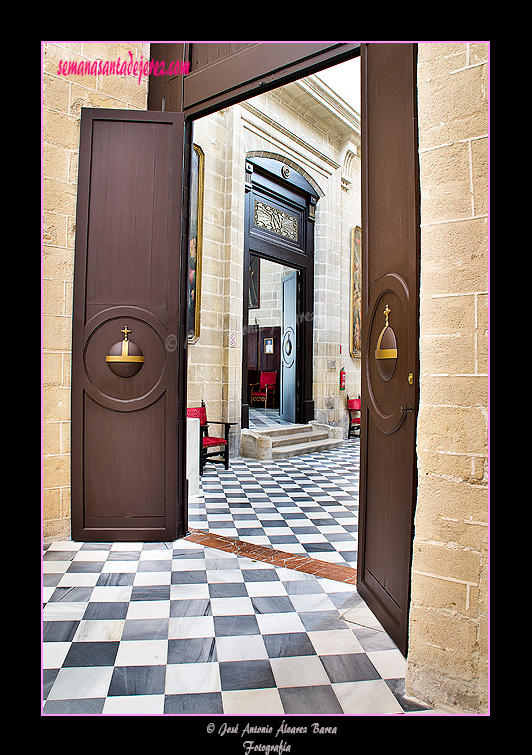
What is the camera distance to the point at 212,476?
5910mm

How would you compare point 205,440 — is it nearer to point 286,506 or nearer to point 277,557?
point 286,506

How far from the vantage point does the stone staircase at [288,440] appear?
23.7 ft

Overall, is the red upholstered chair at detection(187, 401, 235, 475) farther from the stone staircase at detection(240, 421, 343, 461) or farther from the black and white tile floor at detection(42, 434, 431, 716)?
the black and white tile floor at detection(42, 434, 431, 716)

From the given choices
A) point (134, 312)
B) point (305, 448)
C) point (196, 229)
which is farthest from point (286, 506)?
point (196, 229)

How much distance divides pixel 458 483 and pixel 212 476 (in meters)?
4.48

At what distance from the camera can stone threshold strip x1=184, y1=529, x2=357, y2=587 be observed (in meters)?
3.02

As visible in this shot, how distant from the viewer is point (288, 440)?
315 inches

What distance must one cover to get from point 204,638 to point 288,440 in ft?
19.1

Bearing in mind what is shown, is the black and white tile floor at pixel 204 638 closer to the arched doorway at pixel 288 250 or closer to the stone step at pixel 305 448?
the stone step at pixel 305 448

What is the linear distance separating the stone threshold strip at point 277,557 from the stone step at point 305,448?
3.83m

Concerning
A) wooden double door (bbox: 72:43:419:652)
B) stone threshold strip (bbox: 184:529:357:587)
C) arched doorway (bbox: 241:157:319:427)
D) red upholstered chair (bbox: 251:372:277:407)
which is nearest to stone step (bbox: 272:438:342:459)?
arched doorway (bbox: 241:157:319:427)

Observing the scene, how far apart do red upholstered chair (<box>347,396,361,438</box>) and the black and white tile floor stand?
639 centimetres

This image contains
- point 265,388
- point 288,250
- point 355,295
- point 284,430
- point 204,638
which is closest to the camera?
point 204,638
